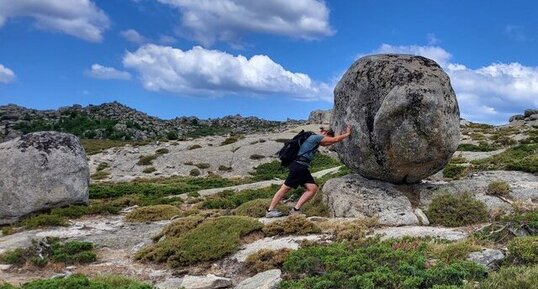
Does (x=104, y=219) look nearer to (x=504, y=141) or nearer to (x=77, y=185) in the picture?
(x=77, y=185)

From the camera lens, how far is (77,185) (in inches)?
955

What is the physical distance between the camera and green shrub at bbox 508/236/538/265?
11168 mm

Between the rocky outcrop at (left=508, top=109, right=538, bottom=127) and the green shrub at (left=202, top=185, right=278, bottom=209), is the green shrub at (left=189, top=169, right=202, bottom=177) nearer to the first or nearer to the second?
the green shrub at (left=202, top=185, right=278, bottom=209)

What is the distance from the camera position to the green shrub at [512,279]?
366 inches

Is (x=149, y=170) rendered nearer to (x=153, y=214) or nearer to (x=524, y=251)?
(x=153, y=214)

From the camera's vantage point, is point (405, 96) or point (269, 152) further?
point (269, 152)

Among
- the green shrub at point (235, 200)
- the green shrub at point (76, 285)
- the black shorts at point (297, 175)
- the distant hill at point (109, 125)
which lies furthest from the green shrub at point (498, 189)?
the distant hill at point (109, 125)

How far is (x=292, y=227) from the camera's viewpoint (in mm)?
15914

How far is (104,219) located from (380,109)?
13150mm

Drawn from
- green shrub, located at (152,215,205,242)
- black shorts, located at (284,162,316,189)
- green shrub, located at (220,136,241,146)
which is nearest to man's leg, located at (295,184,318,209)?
black shorts, located at (284,162,316,189)

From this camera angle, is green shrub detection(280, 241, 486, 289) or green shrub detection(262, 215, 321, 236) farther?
green shrub detection(262, 215, 321, 236)

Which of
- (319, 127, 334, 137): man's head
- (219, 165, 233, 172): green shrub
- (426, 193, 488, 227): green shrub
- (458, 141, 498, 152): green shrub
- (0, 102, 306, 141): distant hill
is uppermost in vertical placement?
(0, 102, 306, 141): distant hill

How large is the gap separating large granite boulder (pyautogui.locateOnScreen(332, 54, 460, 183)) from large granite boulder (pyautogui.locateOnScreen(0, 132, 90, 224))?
12.9 m

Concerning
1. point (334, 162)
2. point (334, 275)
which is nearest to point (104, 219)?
point (334, 275)
